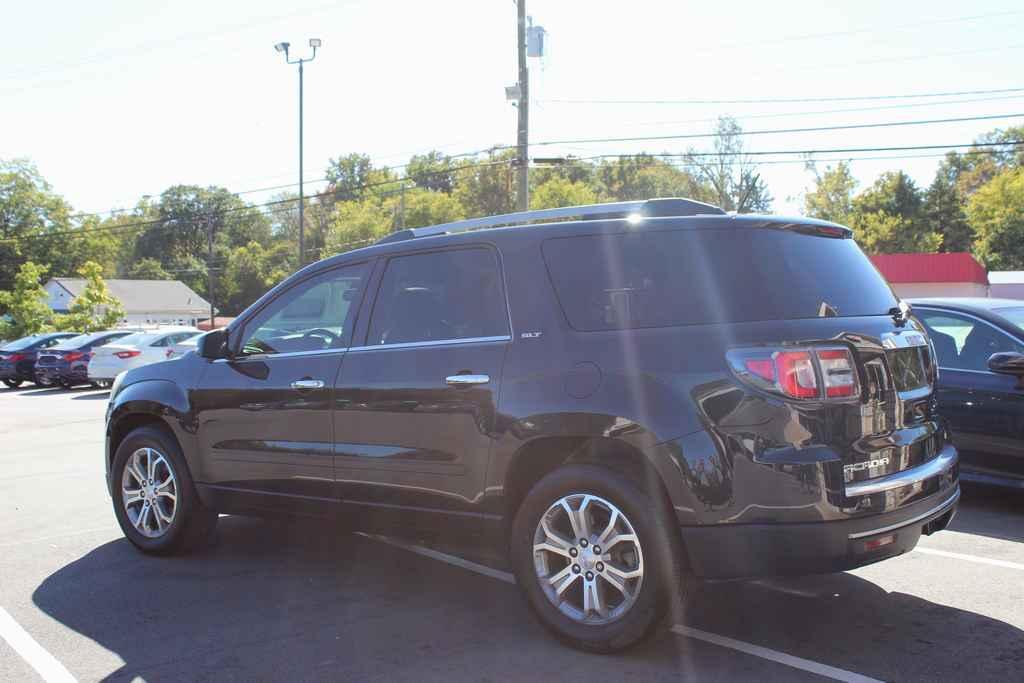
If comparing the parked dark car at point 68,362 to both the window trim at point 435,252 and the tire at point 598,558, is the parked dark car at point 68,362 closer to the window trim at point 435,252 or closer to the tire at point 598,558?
the window trim at point 435,252

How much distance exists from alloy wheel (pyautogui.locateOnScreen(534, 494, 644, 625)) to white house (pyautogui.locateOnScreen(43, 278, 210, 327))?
85.2 metres

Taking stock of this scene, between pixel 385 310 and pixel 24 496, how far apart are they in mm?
5137

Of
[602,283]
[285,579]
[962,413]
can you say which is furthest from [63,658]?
[962,413]

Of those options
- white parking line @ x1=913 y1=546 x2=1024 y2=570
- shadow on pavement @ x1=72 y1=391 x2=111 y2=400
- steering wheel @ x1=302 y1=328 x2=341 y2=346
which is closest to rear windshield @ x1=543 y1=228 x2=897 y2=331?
steering wheel @ x1=302 y1=328 x2=341 y2=346

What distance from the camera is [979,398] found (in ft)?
22.4

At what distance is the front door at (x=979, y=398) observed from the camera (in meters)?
6.65

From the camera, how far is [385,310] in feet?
16.9

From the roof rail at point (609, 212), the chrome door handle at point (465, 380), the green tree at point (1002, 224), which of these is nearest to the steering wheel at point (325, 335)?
the roof rail at point (609, 212)

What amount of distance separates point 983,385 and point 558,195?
73679mm

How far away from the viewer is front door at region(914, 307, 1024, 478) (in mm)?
6648

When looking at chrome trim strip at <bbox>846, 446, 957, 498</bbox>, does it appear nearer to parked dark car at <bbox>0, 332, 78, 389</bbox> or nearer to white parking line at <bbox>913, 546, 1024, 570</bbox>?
white parking line at <bbox>913, 546, 1024, 570</bbox>

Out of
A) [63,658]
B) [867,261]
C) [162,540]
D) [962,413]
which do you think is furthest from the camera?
[962,413]

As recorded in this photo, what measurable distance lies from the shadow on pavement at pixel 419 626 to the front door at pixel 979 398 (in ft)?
6.94

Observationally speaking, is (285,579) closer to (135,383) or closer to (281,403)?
(281,403)
